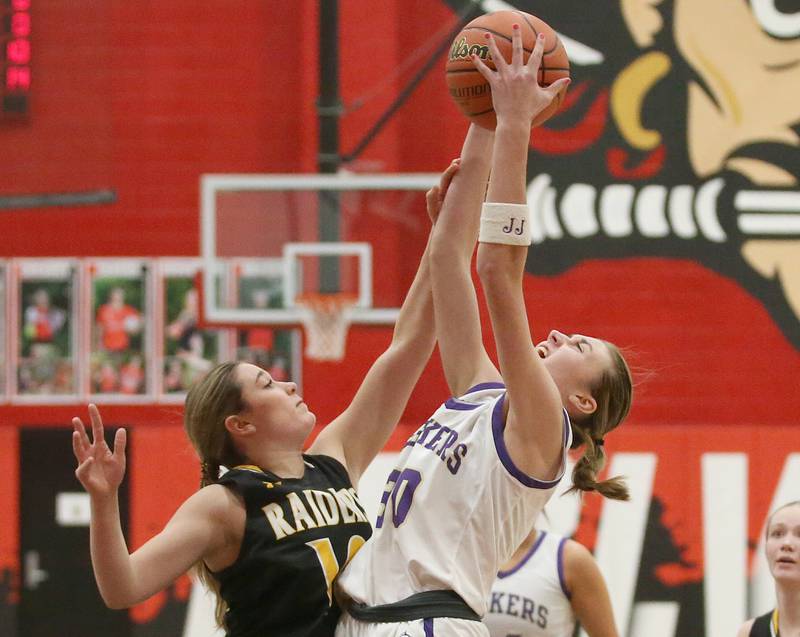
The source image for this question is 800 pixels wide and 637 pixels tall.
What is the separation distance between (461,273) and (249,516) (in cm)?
73

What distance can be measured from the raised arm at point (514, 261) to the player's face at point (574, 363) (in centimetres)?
26

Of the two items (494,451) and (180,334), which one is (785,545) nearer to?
(494,451)

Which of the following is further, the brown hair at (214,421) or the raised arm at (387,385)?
the raised arm at (387,385)

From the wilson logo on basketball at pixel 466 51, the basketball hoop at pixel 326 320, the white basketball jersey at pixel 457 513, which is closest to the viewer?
the white basketball jersey at pixel 457 513

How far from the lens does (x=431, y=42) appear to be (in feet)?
27.7

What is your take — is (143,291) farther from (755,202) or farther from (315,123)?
(755,202)

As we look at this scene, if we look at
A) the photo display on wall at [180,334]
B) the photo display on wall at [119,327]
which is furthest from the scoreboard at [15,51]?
the photo display on wall at [180,334]

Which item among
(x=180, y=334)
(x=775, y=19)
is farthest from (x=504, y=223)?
(x=775, y=19)

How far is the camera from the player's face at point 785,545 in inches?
167

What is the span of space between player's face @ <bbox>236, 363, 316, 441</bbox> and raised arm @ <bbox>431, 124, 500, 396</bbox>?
0.35 meters

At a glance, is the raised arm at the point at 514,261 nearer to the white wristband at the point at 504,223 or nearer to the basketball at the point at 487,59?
the white wristband at the point at 504,223

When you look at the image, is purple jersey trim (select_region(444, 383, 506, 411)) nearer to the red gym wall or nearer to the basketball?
the basketball

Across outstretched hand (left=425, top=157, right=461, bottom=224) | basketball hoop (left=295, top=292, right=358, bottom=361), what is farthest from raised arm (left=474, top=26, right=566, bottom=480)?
basketball hoop (left=295, top=292, right=358, bottom=361)

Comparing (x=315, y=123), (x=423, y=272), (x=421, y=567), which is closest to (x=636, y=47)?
(x=315, y=123)
